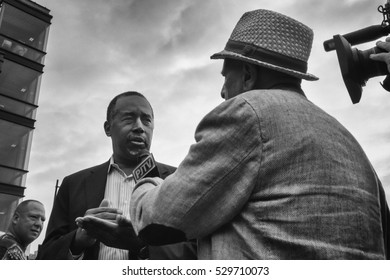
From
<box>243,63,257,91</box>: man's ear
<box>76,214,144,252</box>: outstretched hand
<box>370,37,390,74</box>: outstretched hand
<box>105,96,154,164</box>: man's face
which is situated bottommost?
<box>76,214,144,252</box>: outstretched hand

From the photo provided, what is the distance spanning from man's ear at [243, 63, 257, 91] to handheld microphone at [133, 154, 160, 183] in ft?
1.57

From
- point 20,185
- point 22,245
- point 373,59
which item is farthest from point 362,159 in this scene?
point 20,185

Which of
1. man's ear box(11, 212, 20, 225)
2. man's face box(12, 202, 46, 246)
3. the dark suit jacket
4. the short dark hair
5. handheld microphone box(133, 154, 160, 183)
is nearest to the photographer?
handheld microphone box(133, 154, 160, 183)

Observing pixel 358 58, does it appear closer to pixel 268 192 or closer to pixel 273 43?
pixel 273 43

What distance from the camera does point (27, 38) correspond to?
19.7 m

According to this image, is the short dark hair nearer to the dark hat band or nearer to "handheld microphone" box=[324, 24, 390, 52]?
"handheld microphone" box=[324, 24, 390, 52]

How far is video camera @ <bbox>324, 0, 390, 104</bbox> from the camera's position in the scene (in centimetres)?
240

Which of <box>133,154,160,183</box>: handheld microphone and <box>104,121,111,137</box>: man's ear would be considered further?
<box>104,121,111,137</box>: man's ear

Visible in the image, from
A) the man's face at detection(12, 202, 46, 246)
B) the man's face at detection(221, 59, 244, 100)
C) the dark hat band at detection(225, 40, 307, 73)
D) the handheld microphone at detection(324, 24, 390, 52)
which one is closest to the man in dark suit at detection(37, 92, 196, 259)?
the man's face at detection(221, 59, 244, 100)

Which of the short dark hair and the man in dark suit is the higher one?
the short dark hair

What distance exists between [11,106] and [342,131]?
18438 millimetres

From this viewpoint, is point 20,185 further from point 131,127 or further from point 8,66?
point 131,127

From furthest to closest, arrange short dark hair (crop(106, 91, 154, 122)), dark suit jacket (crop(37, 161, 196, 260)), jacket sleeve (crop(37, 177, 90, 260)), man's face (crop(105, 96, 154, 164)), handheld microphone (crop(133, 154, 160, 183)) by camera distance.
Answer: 1. short dark hair (crop(106, 91, 154, 122))
2. man's face (crop(105, 96, 154, 164))
3. jacket sleeve (crop(37, 177, 90, 260))
4. dark suit jacket (crop(37, 161, 196, 260))
5. handheld microphone (crop(133, 154, 160, 183))

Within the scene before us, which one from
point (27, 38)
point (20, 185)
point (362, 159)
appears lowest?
point (362, 159)
